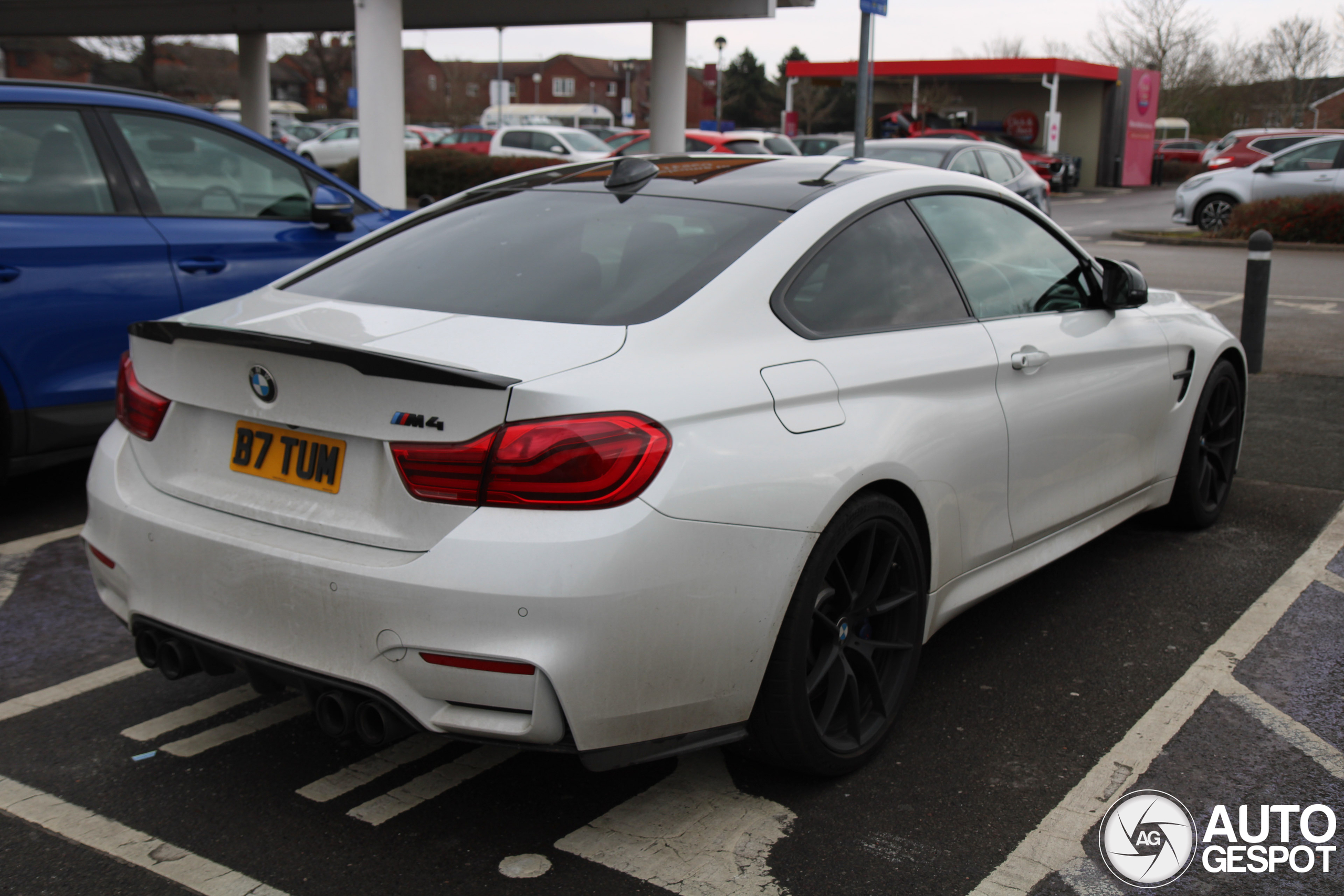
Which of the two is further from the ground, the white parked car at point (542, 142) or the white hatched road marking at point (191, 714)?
the white parked car at point (542, 142)

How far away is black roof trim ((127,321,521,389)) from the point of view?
7.91 feet

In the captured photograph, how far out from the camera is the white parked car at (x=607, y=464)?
2389mm

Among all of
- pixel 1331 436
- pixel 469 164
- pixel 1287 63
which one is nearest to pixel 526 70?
pixel 1287 63

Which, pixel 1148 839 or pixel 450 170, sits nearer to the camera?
pixel 1148 839

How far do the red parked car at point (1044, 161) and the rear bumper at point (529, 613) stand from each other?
96.4ft

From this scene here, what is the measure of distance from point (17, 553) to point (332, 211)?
6.55 feet

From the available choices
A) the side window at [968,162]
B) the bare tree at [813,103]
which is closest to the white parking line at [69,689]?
the side window at [968,162]

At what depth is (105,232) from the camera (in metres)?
4.98

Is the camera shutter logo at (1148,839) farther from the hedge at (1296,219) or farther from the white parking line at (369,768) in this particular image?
the hedge at (1296,219)

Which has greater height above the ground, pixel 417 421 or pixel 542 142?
pixel 542 142

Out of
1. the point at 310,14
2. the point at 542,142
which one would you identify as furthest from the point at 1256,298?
the point at 542,142

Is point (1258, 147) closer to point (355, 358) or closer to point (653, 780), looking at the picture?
point (653, 780)

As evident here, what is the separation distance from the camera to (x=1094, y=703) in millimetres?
3453

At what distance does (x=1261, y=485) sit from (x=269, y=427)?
4773 mm
